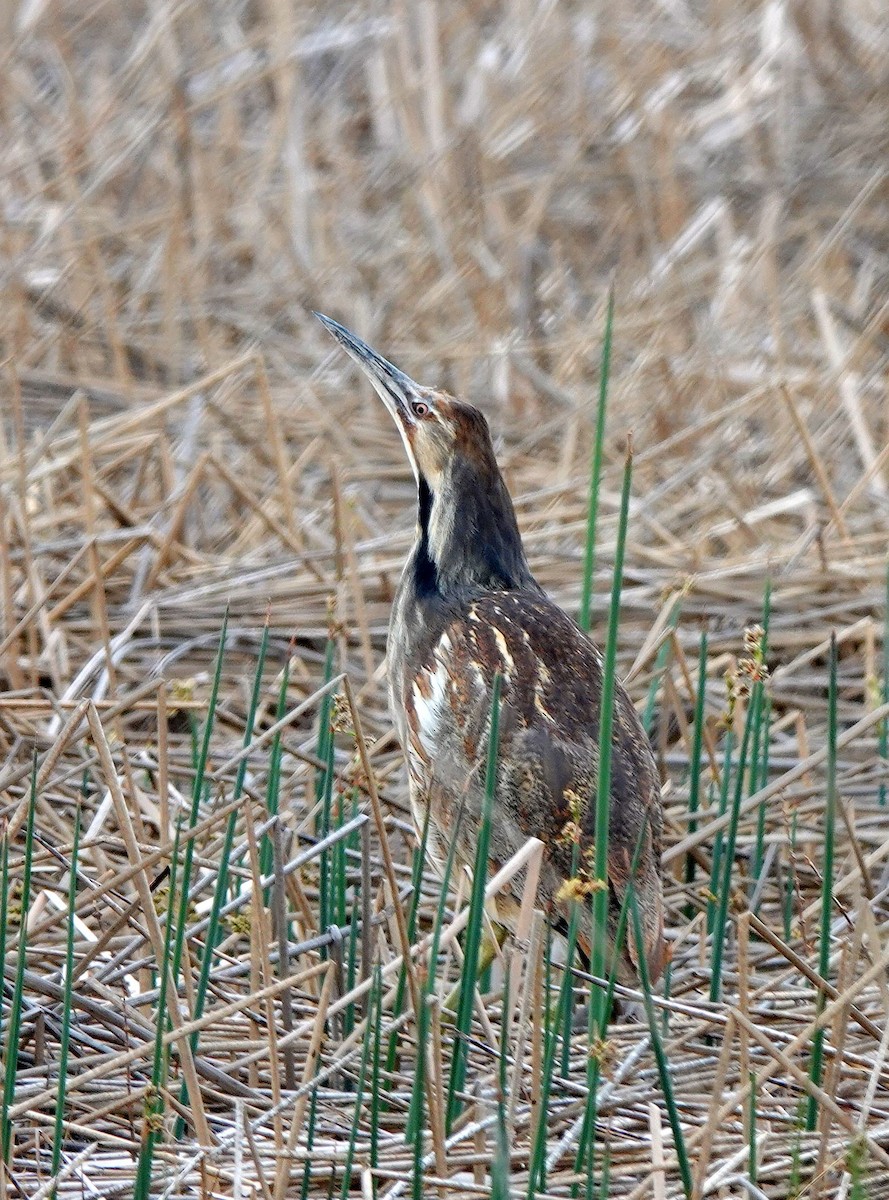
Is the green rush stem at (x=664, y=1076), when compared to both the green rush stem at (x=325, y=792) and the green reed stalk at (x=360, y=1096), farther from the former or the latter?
the green rush stem at (x=325, y=792)

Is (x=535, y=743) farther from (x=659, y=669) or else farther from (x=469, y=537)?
(x=659, y=669)

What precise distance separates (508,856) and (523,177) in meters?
4.34

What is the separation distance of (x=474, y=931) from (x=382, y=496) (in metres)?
3.46

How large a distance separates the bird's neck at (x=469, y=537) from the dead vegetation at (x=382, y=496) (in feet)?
0.86

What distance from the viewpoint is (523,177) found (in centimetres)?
675

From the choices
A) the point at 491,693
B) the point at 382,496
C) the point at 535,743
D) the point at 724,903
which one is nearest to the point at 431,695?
the point at 491,693

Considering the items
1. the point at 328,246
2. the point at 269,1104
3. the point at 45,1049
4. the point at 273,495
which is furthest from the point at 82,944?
the point at 328,246

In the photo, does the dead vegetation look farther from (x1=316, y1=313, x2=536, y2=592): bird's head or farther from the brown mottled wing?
(x1=316, y1=313, x2=536, y2=592): bird's head

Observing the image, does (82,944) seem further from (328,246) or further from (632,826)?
(328,246)

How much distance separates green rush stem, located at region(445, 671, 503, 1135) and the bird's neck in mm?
1081

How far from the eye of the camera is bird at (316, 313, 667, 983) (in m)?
2.76

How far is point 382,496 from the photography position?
545 cm

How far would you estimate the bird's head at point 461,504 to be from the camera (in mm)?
3244

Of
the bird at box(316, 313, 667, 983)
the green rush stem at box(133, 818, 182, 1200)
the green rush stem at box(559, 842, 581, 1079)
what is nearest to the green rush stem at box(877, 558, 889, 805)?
the bird at box(316, 313, 667, 983)
